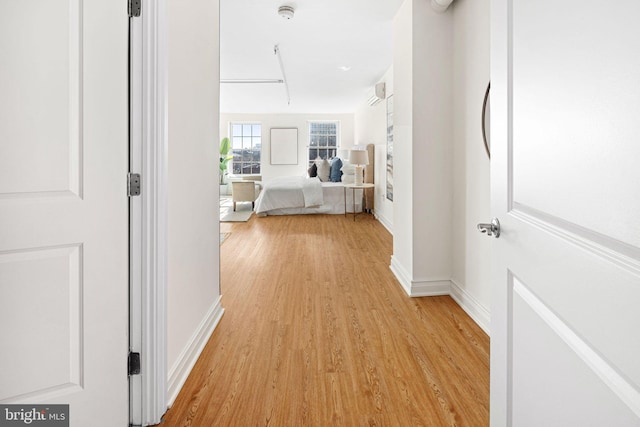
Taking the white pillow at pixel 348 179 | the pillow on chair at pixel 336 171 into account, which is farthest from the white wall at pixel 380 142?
the pillow on chair at pixel 336 171

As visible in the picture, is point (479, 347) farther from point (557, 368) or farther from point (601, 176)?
point (601, 176)

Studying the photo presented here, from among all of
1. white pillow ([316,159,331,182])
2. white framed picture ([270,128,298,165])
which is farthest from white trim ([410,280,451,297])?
white framed picture ([270,128,298,165])

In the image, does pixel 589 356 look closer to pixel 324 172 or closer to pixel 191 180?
pixel 191 180

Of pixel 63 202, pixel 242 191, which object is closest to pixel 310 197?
pixel 242 191

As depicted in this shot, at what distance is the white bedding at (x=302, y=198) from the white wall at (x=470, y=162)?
15.1 feet

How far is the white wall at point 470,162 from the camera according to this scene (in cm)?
242

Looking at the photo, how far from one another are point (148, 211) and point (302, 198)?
600 centimetres

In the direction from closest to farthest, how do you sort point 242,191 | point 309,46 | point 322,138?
point 309,46, point 242,191, point 322,138

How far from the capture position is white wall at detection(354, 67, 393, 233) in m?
6.01

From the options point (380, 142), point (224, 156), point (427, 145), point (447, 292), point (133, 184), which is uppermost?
point (224, 156)

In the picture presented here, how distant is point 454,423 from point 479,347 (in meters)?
0.75

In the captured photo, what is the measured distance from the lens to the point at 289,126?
10.9 meters

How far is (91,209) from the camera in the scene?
1329 millimetres

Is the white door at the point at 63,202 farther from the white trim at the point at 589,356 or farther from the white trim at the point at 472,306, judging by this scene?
the white trim at the point at 472,306
